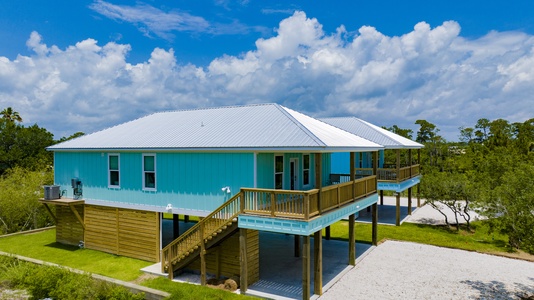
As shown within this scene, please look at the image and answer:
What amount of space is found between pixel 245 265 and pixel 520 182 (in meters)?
10.3

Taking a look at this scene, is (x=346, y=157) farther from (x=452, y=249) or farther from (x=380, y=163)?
(x=452, y=249)

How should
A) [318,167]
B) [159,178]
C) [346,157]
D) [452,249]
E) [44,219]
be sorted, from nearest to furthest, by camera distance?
[318,167] < [159,178] < [452,249] < [44,219] < [346,157]

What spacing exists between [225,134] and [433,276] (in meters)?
10.5

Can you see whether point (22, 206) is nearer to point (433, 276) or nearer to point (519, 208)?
point (433, 276)

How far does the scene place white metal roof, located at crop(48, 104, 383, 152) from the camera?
44.0ft

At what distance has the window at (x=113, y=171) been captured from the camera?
17.7 metres

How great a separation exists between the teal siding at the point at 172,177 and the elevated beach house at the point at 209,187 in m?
0.04

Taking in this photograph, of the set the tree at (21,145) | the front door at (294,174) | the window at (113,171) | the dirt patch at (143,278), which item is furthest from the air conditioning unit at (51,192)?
the tree at (21,145)

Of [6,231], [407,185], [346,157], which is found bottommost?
[6,231]

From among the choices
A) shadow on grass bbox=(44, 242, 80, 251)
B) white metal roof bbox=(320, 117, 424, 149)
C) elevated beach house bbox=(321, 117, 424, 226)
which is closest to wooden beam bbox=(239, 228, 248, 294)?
elevated beach house bbox=(321, 117, 424, 226)

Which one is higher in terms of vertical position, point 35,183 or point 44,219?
point 35,183

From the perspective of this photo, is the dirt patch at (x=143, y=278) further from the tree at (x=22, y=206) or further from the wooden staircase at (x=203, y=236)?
the tree at (x=22, y=206)

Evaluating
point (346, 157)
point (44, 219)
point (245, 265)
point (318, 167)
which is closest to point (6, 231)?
point (44, 219)

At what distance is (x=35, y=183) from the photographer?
1012 inches
